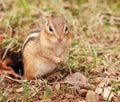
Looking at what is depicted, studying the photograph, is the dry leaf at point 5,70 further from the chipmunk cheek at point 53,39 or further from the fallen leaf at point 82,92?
the fallen leaf at point 82,92

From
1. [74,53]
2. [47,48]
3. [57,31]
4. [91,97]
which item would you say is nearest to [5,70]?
[47,48]

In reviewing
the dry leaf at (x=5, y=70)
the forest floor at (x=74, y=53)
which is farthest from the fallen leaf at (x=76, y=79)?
the dry leaf at (x=5, y=70)

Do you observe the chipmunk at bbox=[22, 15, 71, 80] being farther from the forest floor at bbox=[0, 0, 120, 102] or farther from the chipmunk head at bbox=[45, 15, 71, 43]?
the forest floor at bbox=[0, 0, 120, 102]

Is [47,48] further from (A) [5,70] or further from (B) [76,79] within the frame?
(A) [5,70]

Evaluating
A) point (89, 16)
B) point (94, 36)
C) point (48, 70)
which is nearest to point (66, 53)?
point (48, 70)

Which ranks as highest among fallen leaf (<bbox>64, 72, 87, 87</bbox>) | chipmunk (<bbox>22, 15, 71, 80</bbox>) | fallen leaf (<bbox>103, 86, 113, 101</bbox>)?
chipmunk (<bbox>22, 15, 71, 80</bbox>)

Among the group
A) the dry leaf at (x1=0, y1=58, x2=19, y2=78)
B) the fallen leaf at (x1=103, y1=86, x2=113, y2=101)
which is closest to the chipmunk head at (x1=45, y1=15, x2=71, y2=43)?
the fallen leaf at (x1=103, y1=86, x2=113, y2=101)

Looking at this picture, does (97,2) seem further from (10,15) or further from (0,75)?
(0,75)
